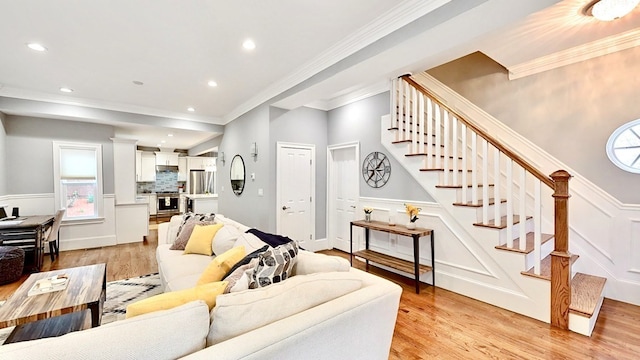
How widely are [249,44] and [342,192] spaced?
3.02 m

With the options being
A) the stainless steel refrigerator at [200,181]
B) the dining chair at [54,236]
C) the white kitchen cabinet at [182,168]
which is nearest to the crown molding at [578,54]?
the dining chair at [54,236]

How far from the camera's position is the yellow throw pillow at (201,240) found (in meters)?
3.12

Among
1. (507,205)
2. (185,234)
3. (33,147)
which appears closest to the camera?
(507,205)

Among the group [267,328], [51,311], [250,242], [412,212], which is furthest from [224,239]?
[412,212]

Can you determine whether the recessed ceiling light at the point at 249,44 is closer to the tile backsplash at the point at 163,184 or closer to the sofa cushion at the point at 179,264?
the sofa cushion at the point at 179,264

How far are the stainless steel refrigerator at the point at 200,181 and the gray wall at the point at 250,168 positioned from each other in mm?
3669

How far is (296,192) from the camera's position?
16.0 feet

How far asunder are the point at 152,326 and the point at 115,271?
3817 millimetres

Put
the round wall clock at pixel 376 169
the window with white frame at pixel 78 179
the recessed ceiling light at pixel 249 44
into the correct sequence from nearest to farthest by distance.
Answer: the recessed ceiling light at pixel 249 44
the round wall clock at pixel 376 169
the window with white frame at pixel 78 179

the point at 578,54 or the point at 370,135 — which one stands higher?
the point at 578,54

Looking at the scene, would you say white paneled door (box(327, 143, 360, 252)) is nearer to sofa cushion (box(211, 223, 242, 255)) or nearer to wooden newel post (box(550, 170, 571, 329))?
sofa cushion (box(211, 223, 242, 255))

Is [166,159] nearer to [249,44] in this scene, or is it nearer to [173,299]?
[249,44]

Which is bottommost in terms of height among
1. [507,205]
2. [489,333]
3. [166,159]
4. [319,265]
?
[489,333]

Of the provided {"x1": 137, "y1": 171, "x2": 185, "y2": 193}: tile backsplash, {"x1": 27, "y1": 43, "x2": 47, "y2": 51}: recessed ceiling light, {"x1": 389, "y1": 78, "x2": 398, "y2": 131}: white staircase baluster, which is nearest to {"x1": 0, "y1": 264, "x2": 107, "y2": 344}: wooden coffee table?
{"x1": 27, "y1": 43, "x2": 47, "y2": 51}: recessed ceiling light
